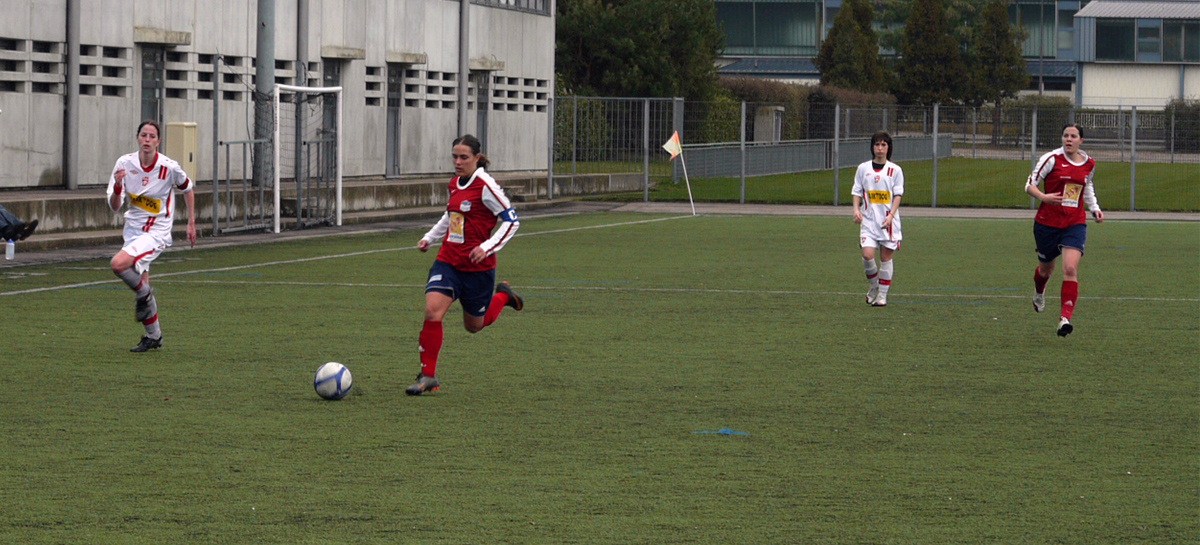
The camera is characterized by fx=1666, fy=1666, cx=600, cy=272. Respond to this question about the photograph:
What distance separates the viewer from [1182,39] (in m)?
84.1

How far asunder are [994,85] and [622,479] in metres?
75.8

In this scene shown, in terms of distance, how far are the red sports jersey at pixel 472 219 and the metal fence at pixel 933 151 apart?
27.5 m

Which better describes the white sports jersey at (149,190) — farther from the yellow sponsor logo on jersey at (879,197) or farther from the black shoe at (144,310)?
the yellow sponsor logo on jersey at (879,197)

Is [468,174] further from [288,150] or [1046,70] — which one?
[1046,70]

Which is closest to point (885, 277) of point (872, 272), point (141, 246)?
point (872, 272)

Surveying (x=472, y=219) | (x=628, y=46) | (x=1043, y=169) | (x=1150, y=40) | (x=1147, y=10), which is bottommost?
(x=472, y=219)

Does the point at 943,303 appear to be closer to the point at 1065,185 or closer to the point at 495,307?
the point at 1065,185

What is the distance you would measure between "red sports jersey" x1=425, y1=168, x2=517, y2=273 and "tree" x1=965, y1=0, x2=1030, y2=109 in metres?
69.5

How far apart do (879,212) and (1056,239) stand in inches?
102

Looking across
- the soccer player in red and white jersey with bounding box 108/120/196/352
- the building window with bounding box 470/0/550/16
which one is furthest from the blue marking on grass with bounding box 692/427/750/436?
the building window with bounding box 470/0/550/16

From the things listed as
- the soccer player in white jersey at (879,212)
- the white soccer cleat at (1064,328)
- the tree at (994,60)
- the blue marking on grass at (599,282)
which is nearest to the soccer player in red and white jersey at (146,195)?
the blue marking on grass at (599,282)

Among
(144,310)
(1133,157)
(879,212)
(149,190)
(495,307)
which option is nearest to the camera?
(495,307)

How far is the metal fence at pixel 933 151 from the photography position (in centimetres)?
3956

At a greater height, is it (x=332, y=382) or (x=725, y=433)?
(x=332, y=382)
